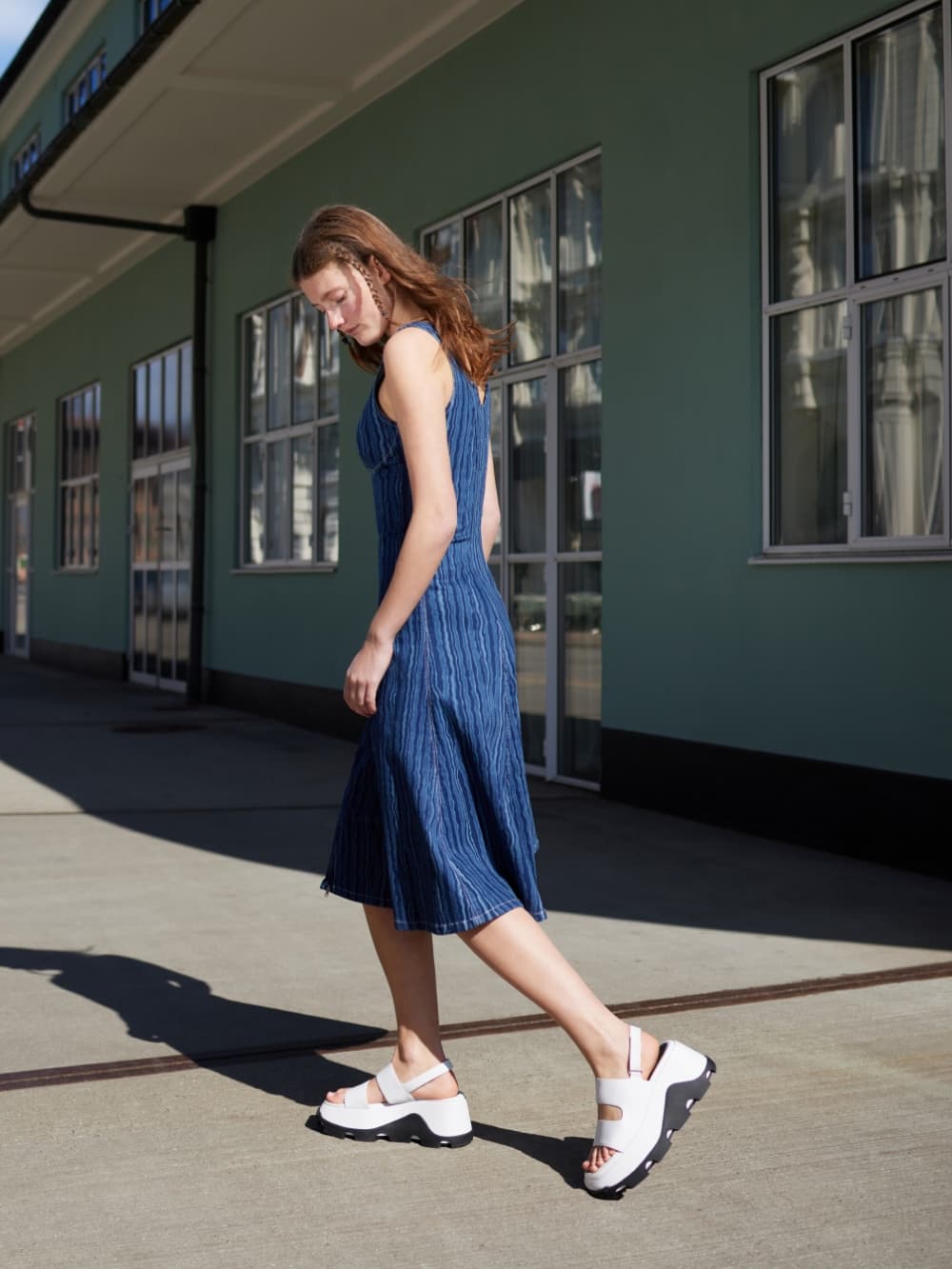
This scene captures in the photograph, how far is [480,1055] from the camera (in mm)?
3697

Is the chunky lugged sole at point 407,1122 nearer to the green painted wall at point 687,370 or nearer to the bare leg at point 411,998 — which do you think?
the bare leg at point 411,998

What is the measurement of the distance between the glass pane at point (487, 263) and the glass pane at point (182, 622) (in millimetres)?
6306

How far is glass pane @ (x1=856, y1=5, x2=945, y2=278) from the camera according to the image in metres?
6.15

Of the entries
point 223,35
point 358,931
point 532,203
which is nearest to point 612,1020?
point 358,931

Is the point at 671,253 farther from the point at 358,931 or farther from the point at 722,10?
the point at 358,931

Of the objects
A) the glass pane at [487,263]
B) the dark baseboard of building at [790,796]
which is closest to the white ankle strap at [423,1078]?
the dark baseboard of building at [790,796]

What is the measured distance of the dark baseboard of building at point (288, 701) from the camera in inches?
448

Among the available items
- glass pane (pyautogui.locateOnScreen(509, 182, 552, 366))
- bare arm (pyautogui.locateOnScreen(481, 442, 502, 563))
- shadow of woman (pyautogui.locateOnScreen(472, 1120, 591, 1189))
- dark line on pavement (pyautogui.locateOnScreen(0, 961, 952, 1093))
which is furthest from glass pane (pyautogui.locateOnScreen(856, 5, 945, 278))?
shadow of woman (pyautogui.locateOnScreen(472, 1120, 591, 1189))

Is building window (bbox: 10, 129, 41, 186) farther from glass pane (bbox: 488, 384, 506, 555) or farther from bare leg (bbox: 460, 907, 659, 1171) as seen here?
bare leg (bbox: 460, 907, 659, 1171)

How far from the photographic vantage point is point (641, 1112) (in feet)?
9.38

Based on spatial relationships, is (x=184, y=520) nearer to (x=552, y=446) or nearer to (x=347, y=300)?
(x=552, y=446)

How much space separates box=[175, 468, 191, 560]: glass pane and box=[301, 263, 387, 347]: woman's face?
1209cm

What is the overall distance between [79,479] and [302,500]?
768cm

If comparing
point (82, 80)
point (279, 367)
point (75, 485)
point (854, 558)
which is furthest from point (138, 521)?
point (854, 558)
